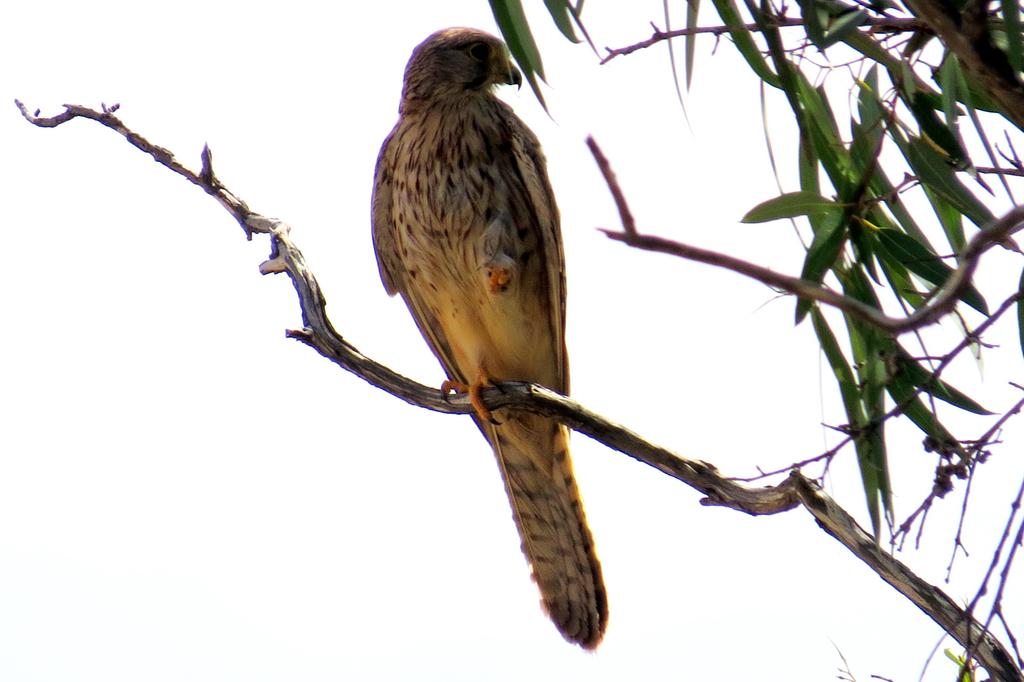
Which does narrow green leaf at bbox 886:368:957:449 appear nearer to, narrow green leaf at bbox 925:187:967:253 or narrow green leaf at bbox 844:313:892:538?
narrow green leaf at bbox 844:313:892:538

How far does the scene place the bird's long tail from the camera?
13.0 feet

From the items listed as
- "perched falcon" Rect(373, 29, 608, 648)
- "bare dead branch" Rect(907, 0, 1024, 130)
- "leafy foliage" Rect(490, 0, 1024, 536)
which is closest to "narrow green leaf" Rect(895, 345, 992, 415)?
"leafy foliage" Rect(490, 0, 1024, 536)

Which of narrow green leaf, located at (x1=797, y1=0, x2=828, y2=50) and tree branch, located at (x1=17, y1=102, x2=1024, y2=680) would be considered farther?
tree branch, located at (x1=17, y1=102, x2=1024, y2=680)

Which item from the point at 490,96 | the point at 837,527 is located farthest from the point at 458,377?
the point at 837,527

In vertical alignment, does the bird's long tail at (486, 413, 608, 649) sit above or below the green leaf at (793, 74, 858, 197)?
below

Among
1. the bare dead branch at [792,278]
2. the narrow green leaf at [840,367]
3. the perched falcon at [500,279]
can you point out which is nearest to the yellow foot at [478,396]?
the perched falcon at [500,279]

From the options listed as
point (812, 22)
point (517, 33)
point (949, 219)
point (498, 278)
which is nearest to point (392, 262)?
point (498, 278)

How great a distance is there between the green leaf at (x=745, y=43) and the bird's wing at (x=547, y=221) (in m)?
1.17

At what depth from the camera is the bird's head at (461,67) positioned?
4305mm

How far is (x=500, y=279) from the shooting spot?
389 centimetres

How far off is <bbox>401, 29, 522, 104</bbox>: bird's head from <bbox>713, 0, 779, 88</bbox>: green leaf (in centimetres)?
160

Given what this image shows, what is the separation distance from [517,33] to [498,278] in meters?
1.25

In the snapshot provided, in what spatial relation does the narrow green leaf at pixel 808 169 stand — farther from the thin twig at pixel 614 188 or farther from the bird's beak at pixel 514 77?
the thin twig at pixel 614 188

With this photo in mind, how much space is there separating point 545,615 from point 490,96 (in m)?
1.86
